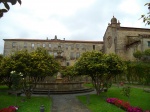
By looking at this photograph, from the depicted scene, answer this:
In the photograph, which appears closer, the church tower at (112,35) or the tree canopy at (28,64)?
the tree canopy at (28,64)

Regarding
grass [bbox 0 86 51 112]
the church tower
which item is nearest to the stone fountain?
grass [bbox 0 86 51 112]

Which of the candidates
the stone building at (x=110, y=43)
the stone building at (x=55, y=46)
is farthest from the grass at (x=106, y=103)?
the stone building at (x=55, y=46)

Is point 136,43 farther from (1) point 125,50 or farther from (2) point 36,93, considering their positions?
(2) point 36,93

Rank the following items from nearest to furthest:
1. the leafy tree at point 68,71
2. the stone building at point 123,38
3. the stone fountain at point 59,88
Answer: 1. the leafy tree at point 68,71
2. the stone fountain at point 59,88
3. the stone building at point 123,38

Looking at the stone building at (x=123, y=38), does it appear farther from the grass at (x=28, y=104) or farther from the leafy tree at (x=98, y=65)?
the grass at (x=28, y=104)

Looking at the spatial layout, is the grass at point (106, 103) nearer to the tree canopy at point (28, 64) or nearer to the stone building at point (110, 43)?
the tree canopy at point (28, 64)

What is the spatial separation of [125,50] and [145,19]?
130 ft

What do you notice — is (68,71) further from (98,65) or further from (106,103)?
(106,103)

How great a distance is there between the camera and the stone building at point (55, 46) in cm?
5931

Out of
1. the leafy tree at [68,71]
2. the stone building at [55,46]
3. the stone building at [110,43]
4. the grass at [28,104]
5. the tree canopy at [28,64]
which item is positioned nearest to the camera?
the grass at [28,104]

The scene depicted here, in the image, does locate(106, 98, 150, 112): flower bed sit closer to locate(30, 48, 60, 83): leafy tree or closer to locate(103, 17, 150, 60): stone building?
locate(30, 48, 60, 83): leafy tree

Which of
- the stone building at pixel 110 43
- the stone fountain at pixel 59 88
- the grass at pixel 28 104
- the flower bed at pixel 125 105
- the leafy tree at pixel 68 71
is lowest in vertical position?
the grass at pixel 28 104

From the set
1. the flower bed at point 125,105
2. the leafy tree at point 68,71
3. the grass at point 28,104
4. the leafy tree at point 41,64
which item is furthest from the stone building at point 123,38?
the grass at point 28,104

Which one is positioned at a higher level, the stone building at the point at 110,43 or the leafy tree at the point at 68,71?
the stone building at the point at 110,43
